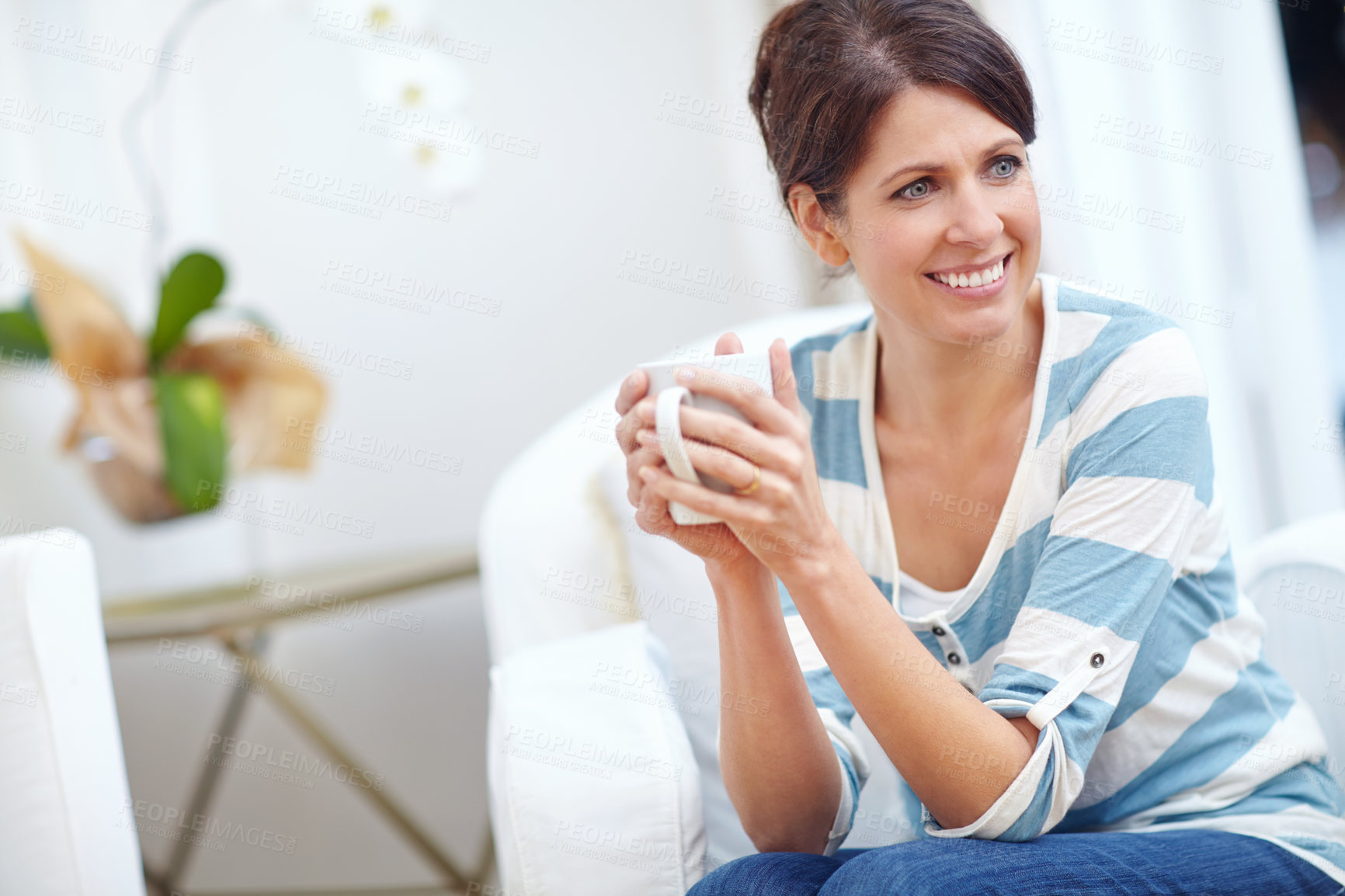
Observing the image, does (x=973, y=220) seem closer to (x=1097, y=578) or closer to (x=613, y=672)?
(x=1097, y=578)

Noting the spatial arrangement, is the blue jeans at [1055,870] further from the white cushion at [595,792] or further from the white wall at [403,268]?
the white wall at [403,268]

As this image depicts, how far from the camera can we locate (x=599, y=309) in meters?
1.99

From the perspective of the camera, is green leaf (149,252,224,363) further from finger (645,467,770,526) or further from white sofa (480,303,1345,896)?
finger (645,467,770,526)

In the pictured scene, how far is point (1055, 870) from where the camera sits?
73cm

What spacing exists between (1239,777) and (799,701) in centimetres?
35

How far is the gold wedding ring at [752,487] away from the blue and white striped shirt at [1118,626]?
25 centimetres

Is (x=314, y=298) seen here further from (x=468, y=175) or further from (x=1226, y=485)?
(x=1226, y=485)

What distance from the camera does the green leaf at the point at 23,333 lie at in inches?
58.0

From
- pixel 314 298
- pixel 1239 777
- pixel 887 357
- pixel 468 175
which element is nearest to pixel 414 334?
pixel 314 298

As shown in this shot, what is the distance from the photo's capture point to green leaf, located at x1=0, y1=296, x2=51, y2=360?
58.0 inches

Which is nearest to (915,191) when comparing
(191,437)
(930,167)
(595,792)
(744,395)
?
(930,167)

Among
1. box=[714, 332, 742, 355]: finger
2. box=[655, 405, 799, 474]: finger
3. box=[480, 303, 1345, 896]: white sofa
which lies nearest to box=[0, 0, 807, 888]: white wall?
box=[480, 303, 1345, 896]: white sofa

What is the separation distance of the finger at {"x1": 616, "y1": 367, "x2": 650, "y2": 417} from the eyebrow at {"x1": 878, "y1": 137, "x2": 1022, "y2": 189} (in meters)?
0.27

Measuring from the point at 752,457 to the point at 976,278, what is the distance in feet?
0.97
